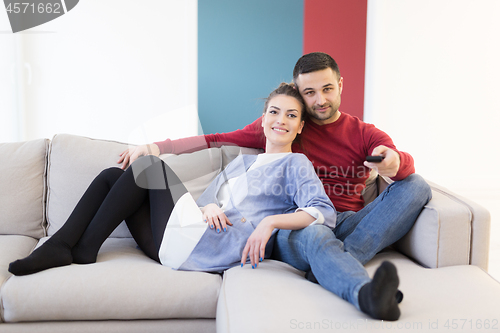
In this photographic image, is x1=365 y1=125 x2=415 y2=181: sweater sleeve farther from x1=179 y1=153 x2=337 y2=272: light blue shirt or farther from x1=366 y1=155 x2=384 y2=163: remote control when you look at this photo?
x1=179 y1=153 x2=337 y2=272: light blue shirt

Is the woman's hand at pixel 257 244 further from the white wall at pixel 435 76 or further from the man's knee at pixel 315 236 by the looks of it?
the white wall at pixel 435 76

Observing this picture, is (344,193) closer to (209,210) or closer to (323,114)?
(323,114)

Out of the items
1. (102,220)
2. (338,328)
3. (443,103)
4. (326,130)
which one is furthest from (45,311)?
(443,103)

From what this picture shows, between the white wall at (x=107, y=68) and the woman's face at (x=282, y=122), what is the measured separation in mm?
1751

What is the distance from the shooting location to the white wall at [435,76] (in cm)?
337

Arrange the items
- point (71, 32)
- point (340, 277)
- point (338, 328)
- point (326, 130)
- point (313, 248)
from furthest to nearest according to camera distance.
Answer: point (71, 32)
point (326, 130)
point (313, 248)
point (340, 277)
point (338, 328)

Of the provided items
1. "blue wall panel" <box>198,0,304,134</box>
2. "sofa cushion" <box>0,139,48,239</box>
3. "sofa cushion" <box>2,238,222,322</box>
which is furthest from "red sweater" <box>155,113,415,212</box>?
"blue wall panel" <box>198,0,304,134</box>

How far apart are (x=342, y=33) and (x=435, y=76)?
2.95 ft

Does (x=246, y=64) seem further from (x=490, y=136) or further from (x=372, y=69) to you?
(x=490, y=136)

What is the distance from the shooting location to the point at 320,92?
1590 millimetres

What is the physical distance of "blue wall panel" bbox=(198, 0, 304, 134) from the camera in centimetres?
322

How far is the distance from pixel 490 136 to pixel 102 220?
3437 millimetres

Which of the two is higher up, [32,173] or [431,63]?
[431,63]

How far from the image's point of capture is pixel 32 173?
166cm
